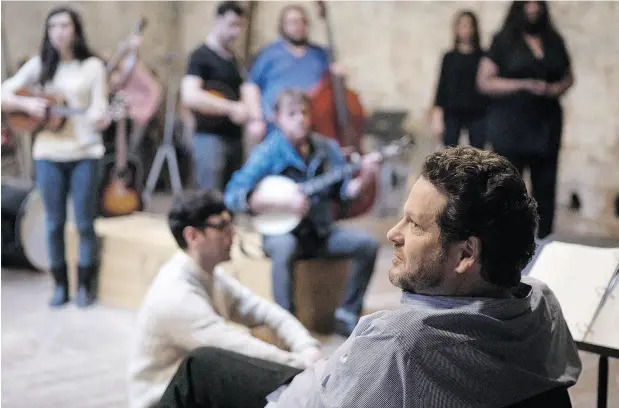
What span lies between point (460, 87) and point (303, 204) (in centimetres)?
107

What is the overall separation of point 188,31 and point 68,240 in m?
1.42

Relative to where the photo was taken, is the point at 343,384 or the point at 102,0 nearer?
the point at 343,384

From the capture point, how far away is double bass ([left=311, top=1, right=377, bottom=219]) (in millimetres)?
3461

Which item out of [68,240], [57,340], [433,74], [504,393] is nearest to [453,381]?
[504,393]

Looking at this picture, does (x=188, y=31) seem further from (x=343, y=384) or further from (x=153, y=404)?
(x=343, y=384)

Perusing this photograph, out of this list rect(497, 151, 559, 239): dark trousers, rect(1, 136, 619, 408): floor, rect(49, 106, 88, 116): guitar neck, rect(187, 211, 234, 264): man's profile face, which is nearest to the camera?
rect(187, 211, 234, 264): man's profile face

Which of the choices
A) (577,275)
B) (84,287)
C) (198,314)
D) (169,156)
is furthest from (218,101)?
(577,275)

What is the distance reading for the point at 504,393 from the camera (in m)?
1.11

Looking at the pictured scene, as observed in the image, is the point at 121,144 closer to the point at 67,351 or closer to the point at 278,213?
the point at 278,213

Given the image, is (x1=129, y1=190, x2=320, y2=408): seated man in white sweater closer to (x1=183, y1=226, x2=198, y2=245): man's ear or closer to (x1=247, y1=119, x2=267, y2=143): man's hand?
(x1=183, y1=226, x2=198, y2=245): man's ear

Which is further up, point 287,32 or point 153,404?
point 287,32

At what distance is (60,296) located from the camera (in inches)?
144

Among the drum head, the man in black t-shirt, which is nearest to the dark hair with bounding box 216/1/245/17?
the man in black t-shirt

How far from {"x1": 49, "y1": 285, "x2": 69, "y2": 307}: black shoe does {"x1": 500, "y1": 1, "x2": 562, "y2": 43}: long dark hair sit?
2.40 meters
